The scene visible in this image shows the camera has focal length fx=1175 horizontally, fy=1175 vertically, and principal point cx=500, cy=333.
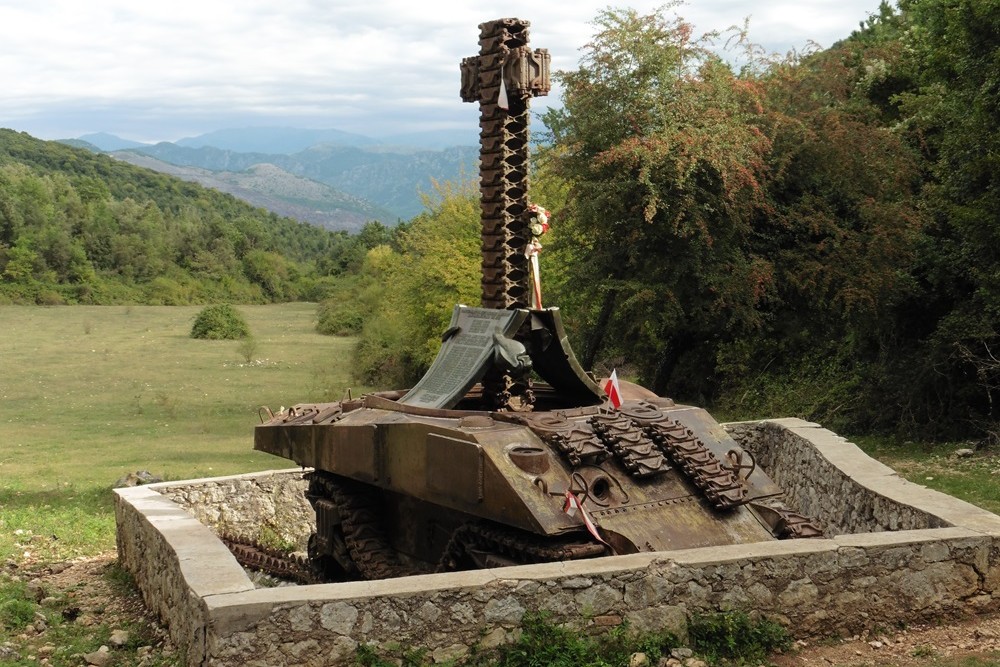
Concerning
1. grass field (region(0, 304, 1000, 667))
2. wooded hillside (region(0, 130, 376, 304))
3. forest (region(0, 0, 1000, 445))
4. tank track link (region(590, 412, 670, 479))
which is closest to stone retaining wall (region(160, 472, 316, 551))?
grass field (region(0, 304, 1000, 667))

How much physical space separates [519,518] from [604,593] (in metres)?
0.88

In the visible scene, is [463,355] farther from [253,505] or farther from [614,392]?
[253,505]

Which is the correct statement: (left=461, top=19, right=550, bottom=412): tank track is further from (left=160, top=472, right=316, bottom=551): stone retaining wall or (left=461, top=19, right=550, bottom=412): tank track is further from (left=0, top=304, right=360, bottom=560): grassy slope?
(left=0, top=304, right=360, bottom=560): grassy slope

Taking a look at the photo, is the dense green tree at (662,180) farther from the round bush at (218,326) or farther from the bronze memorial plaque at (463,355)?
the round bush at (218,326)

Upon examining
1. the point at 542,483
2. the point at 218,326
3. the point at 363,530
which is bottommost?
the point at 218,326

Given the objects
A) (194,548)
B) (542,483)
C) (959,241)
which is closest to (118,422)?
(959,241)

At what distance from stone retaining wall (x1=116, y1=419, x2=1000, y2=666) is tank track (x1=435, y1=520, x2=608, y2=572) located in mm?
449

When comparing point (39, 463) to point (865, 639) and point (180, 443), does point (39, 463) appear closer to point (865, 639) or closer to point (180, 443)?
point (180, 443)

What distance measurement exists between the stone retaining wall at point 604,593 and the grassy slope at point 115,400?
5.54 meters

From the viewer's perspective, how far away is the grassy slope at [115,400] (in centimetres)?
1421

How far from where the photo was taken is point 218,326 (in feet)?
130

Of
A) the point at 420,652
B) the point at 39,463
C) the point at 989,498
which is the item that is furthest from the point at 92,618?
the point at 39,463

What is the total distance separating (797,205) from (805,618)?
1303cm

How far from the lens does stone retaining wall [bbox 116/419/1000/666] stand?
588 cm
